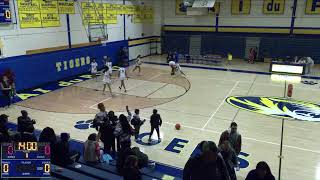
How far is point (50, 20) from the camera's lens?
16.3 meters

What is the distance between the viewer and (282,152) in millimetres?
8539

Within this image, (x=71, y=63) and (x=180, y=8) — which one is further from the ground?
(x=180, y=8)

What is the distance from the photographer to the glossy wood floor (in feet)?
27.0

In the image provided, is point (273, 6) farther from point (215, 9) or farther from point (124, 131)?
point (124, 131)

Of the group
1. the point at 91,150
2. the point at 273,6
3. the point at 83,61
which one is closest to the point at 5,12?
the point at 83,61

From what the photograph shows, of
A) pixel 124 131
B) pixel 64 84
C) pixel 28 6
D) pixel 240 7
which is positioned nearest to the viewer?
pixel 124 131

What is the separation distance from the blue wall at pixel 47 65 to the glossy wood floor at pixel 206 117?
169cm

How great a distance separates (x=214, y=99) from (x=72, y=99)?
7.01 meters

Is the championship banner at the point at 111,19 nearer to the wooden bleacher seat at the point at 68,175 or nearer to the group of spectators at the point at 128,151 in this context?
the group of spectators at the point at 128,151

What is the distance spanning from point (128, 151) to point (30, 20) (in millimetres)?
12427

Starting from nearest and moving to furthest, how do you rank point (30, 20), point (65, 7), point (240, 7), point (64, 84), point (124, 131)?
point (124, 131) < point (30, 20) < point (64, 84) < point (65, 7) < point (240, 7)

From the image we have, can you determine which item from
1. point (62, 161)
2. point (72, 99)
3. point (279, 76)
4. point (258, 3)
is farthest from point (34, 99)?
point (258, 3)

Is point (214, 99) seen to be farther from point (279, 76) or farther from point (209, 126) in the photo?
point (279, 76)

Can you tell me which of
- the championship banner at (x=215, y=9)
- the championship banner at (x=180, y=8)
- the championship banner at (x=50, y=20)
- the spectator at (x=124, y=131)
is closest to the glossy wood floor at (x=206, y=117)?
the spectator at (x=124, y=131)
